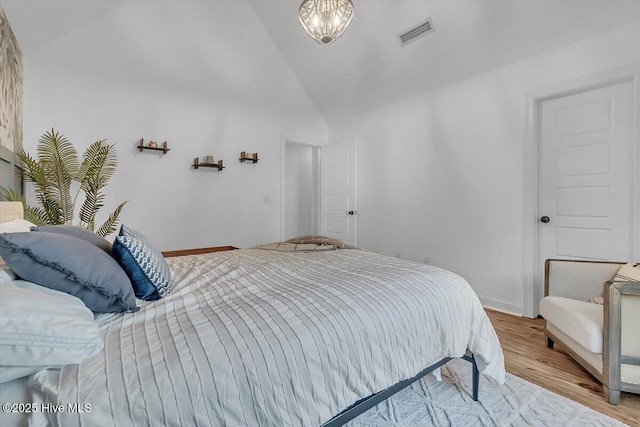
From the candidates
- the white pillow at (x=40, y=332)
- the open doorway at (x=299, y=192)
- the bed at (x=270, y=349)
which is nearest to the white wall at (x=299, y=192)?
A: the open doorway at (x=299, y=192)

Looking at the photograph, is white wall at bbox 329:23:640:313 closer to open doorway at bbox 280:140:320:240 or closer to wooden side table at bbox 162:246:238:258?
open doorway at bbox 280:140:320:240

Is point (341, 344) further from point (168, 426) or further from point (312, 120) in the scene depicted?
point (312, 120)

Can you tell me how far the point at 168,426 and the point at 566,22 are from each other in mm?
3552

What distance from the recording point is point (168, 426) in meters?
0.65

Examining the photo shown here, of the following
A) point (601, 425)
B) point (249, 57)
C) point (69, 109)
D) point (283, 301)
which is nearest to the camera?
point (283, 301)

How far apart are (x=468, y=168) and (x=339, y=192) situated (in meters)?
2.00

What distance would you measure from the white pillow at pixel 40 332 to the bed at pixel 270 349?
0.04 m

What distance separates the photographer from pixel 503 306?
287 cm

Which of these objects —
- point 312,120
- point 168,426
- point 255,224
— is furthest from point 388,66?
point 168,426

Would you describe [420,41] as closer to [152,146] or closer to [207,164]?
[207,164]

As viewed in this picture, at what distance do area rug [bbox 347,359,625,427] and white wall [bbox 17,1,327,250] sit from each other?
284 centimetres

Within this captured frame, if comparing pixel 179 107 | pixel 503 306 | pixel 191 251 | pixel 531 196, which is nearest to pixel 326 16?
pixel 179 107

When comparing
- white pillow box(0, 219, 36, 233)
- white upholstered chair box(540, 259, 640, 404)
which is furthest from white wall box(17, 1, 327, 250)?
white upholstered chair box(540, 259, 640, 404)

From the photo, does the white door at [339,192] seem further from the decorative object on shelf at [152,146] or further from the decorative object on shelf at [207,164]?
the decorative object on shelf at [152,146]
